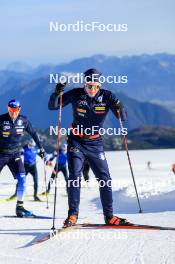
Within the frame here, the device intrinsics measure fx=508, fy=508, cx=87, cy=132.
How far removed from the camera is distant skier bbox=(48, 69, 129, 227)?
7383 millimetres

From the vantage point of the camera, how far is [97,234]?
22.2 ft

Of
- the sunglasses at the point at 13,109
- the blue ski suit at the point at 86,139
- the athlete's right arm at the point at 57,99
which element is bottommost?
the blue ski suit at the point at 86,139

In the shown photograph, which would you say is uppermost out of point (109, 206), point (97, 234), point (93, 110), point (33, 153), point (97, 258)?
point (33, 153)

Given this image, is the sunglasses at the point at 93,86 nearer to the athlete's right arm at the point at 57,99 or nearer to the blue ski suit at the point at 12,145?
the athlete's right arm at the point at 57,99

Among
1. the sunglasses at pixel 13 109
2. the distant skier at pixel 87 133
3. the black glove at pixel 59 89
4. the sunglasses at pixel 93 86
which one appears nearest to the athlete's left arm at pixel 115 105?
the distant skier at pixel 87 133

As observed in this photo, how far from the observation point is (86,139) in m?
7.49

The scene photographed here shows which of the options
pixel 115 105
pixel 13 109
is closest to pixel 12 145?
pixel 13 109

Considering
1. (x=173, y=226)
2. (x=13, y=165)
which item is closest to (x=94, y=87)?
(x=173, y=226)

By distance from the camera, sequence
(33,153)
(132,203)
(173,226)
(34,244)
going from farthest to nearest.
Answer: (33,153) → (132,203) → (173,226) → (34,244)

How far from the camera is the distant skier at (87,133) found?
7383mm

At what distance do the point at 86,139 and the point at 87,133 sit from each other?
9 centimetres

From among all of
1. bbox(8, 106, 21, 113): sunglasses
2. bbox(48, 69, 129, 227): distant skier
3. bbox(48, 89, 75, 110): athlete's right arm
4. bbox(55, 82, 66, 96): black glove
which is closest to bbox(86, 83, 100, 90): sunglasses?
bbox(48, 69, 129, 227): distant skier

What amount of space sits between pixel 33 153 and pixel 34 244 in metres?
10.9

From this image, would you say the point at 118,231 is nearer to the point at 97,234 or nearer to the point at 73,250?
the point at 97,234
